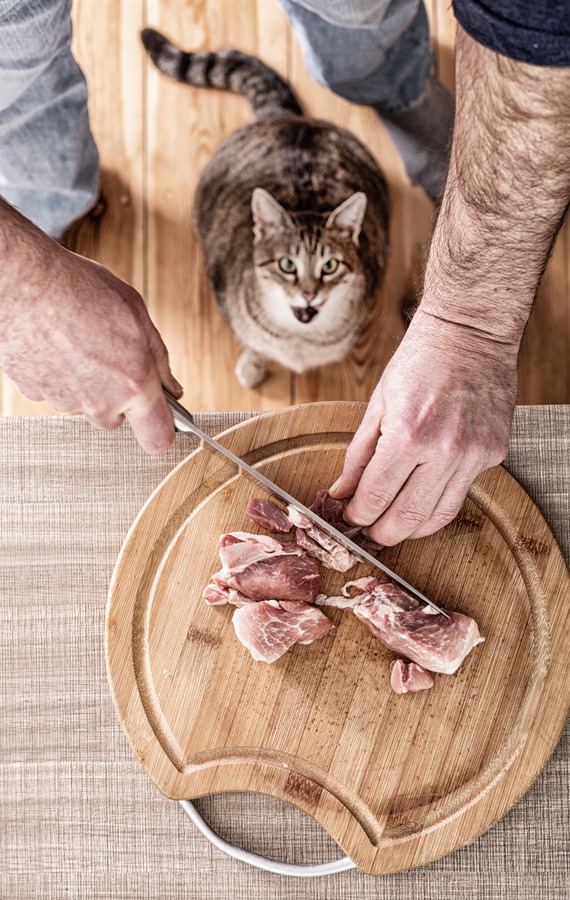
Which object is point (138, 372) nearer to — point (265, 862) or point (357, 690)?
point (357, 690)

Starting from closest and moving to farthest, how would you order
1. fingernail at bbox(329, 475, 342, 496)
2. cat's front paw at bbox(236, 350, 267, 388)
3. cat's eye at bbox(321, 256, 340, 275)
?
fingernail at bbox(329, 475, 342, 496) < cat's eye at bbox(321, 256, 340, 275) < cat's front paw at bbox(236, 350, 267, 388)

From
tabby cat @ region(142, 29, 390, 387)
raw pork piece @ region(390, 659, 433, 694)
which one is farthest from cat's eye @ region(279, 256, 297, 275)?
raw pork piece @ region(390, 659, 433, 694)

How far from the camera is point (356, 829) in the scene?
1094 millimetres

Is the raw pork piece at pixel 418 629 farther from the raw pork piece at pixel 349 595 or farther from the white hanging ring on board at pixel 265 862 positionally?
the white hanging ring on board at pixel 265 862

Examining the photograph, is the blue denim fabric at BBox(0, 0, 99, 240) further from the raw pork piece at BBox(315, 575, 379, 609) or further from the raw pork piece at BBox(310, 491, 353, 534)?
the raw pork piece at BBox(315, 575, 379, 609)

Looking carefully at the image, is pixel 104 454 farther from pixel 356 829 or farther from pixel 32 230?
pixel 356 829

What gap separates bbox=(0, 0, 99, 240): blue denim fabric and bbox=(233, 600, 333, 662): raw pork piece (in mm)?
951

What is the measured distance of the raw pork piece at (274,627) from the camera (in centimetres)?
109

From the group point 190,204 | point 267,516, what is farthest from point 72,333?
point 190,204

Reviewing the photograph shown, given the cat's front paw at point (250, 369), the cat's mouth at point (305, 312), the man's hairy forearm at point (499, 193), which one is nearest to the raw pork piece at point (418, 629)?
the man's hairy forearm at point (499, 193)

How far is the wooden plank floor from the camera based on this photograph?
1821 mm

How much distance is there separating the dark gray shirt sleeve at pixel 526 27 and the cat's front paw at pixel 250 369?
3.30 ft

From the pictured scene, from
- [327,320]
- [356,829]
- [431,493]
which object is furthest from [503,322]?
[356,829]

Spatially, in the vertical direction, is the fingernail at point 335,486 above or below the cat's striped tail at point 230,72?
below
